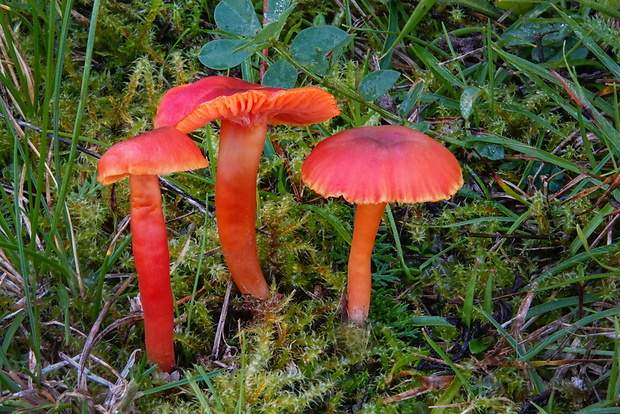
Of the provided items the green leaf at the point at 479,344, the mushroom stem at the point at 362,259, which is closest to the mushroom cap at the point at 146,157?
the mushroom stem at the point at 362,259

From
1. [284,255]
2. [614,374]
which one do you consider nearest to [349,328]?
[284,255]

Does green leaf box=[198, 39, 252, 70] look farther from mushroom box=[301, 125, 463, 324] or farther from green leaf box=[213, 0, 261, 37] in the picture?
mushroom box=[301, 125, 463, 324]

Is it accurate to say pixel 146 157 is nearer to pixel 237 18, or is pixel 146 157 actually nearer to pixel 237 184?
pixel 237 184

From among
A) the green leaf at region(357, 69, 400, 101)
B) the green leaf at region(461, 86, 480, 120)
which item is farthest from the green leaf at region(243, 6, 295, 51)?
the green leaf at region(461, 86, 480, 120)

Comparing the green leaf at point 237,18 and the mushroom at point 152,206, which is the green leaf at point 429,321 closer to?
the mushroom at point 152,206

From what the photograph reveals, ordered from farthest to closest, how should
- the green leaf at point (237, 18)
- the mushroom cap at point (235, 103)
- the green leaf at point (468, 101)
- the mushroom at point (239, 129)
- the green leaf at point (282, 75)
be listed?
the green leaf at point (468, 101) → the green leaf at point (282, 75) → the green leaf at point (237, 18) → the mushroom at point (239, 129) → the mushroom cap at point (235, 103)

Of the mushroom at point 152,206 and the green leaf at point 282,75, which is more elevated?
the green leaf at point 282,75

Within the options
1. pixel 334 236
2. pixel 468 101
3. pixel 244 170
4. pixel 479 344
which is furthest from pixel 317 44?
pixel 479 344
